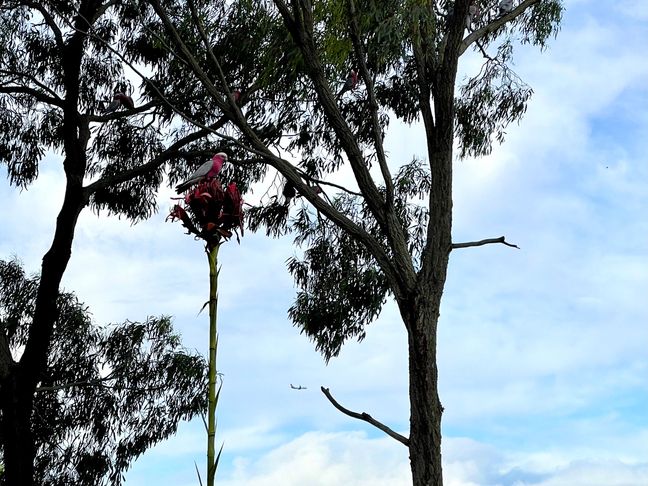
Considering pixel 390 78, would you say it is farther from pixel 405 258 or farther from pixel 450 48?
pixel 405 258

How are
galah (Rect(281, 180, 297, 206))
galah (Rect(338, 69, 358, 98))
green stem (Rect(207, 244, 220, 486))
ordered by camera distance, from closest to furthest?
1. green stem (Rect(207, 244, 220, 486))
2. galah (Rect(338, 69, 358, 98))
3. galah (Rect(281, 180, 297, 206))

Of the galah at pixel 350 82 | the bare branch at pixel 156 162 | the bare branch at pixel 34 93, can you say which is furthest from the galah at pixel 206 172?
the bare branch at pixel 34 93

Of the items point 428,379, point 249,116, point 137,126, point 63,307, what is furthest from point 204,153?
point 428,379

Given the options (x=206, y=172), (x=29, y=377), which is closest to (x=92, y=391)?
(x=29, y=377)

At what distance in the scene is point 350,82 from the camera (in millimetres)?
8453

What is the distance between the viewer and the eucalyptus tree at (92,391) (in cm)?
1043

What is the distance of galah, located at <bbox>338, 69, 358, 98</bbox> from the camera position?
27.7 ft

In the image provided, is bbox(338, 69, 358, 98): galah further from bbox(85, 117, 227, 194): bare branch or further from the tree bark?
the tree bark

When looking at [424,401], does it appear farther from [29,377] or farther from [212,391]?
[29,377]

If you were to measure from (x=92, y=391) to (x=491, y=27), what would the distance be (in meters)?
6.08

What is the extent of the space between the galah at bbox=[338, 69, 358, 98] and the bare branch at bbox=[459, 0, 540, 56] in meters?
1.52

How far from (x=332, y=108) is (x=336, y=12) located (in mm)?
906

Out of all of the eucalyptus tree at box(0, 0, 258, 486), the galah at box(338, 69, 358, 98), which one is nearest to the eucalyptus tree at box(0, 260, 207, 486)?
the eucalyptus tree at box(0, 0, 258, 486)

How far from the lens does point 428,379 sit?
552 centimetres
